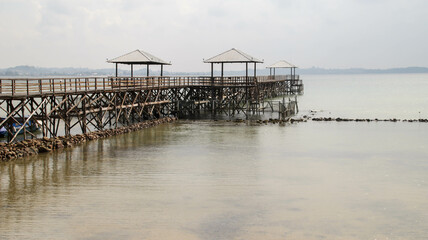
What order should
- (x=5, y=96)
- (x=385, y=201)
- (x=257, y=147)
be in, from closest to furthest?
1. (x=385, y=201)
2. (x=5, y=96)
3. (x=257, y=147)

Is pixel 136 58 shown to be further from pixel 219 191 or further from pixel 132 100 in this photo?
pixel 219 191

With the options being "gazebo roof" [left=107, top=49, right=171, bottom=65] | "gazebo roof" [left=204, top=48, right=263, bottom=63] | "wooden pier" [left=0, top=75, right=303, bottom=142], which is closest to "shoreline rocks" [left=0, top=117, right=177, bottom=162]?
"wooden pier" [left=0, top=75, right=303, bottom=142]

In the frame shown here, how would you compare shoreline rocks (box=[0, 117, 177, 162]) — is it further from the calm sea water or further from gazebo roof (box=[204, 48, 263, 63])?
gazebo roof (box=[204, 48, 263, 63])

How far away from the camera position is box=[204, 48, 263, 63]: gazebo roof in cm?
3572

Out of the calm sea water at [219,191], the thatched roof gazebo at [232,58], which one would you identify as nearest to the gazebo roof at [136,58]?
the thatched roof gazebo at [232,58]

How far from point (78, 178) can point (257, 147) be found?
919cm

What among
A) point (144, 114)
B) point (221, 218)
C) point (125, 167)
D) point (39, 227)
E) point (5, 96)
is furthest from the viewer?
point (144, 114)

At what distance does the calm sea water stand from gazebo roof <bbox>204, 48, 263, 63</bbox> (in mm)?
12848

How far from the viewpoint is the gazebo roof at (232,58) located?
35.7 metres

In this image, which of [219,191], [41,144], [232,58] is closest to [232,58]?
[232,58]

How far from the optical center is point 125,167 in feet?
56.5

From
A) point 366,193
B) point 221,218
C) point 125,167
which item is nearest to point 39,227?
point 221,218

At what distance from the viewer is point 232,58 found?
1425 inches

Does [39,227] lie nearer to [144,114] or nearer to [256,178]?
[256,178]
